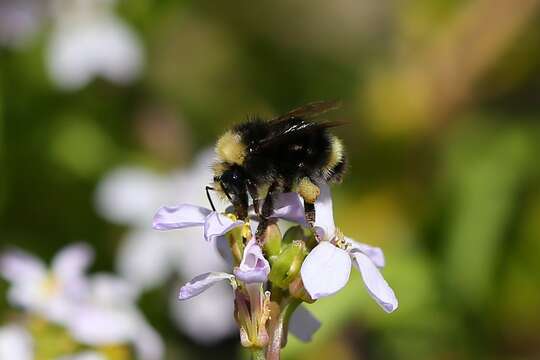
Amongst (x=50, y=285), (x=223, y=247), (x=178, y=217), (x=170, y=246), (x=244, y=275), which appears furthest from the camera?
(x=170, y=246)

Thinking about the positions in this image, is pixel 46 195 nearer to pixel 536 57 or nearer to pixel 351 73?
pixel 351 73

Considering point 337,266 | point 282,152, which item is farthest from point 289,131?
point 337,266

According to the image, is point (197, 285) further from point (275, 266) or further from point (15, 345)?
point (15, 345)

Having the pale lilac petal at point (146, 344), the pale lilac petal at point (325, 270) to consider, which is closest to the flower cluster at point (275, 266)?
the pale lilac petal at point (325, 270)

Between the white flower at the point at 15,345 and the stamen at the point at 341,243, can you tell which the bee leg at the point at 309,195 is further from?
the white flower at the point at 15,345

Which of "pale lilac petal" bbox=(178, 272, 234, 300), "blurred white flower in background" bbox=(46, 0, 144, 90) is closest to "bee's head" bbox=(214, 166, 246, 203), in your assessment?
"pale lilac petal" bbox=(178, 272, 234, 300)

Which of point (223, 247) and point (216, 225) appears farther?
point (223, 247)

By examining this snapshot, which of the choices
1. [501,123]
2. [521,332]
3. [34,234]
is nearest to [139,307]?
[34,234]
